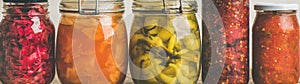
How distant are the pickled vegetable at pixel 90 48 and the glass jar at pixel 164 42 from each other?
0.03 meters

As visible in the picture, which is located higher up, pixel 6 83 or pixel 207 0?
pixel 207 0

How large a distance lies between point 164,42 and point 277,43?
156 mm

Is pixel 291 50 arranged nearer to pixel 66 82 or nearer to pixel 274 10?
pixel 274 10

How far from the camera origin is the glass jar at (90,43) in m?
0.69

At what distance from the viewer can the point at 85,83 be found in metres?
0.70

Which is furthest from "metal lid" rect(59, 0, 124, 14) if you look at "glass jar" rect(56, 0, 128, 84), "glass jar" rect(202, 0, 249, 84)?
"glass jar" rect(202, 0, 249, 84)

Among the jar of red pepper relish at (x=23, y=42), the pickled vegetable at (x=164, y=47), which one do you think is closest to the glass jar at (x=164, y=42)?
the pickled vegetable at (x=164, y=47)

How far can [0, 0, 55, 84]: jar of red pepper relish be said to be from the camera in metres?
0.69

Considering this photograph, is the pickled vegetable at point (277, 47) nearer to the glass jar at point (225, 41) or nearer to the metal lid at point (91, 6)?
the glass jar at point (225, 41)

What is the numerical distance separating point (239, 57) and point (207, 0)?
0.09 meters

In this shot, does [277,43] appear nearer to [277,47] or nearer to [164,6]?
[277,47]

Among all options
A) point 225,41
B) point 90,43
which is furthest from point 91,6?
point 225,41

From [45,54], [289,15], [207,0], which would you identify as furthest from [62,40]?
[289,15]

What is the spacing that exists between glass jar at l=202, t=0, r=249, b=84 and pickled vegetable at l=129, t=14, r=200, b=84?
2 centimetres
